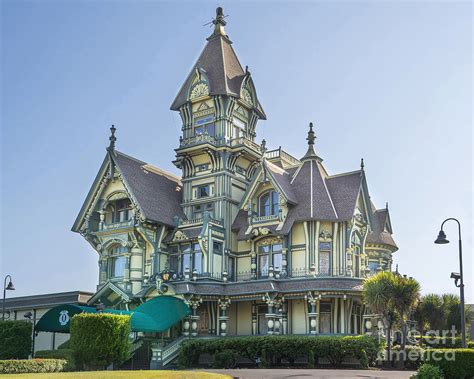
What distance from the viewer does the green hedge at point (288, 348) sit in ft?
111

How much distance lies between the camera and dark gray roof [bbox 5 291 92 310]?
4819cm

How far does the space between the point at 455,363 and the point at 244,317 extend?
75.6 feet

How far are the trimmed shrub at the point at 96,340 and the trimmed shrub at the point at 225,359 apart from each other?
1134cm

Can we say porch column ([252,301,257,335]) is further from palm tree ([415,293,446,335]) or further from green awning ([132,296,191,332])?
palm tree ([415,293,446,335])

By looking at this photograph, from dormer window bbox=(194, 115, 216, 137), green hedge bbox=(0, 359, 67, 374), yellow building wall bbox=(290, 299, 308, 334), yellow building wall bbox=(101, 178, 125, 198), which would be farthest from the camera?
dormer window bbox=(194, 115, 216, 137)

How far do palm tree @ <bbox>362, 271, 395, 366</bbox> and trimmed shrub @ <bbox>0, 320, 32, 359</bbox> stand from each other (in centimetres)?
1778

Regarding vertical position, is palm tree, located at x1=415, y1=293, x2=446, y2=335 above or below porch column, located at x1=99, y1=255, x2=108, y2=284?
below

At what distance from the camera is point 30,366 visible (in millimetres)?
26625

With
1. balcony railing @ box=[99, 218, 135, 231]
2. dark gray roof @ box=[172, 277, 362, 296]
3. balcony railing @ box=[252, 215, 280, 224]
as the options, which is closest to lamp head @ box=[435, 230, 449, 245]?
dark gray roof @ box=[172, 277, 362, 296]

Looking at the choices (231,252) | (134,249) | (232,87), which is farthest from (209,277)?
(232,87)

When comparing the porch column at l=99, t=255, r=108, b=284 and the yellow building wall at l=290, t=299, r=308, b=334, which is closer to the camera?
the yellow building wall at l=290, t=299, r=308, b=334

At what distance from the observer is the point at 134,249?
1795 inches

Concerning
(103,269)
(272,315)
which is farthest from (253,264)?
(103,269)

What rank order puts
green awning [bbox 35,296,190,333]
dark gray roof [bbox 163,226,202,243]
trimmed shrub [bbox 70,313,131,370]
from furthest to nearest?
dark gray roof [bbox 163,226,202,243] → green awning [bbox 35,296,190,333] → trimmed shrub [bbox 70,313,131,370]
